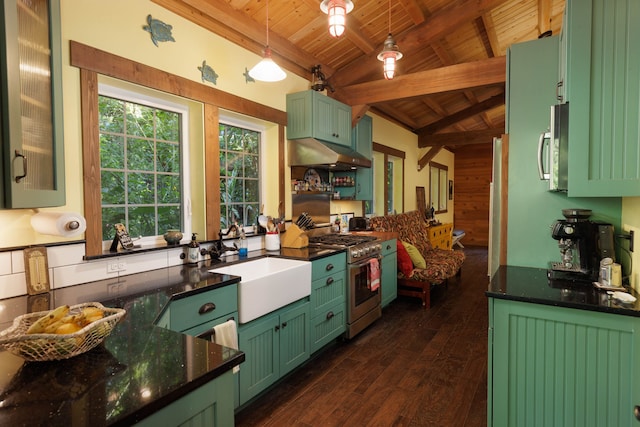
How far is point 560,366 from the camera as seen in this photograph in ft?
5.25

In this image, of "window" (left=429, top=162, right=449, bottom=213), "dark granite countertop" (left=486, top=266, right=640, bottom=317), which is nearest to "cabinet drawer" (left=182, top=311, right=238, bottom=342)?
"dark granite countertop" (left=486, top=266, right=640, bottom=317)

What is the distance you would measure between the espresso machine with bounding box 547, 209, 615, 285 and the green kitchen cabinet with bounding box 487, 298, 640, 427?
0.39 meters

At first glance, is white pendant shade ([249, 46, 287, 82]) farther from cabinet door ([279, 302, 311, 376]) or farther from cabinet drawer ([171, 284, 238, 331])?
cabinet door ([279, 302, 311, 376])

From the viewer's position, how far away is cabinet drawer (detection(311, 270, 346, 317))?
2.71m

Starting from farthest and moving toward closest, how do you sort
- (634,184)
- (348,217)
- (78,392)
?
(348,217)
(634,184)
(78,392)

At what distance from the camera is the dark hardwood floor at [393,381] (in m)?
2.11

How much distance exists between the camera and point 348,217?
15.6 ft

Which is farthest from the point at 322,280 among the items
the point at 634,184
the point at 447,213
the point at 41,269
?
the point at 447,213

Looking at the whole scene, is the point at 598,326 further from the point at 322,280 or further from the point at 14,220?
the point at 14,220

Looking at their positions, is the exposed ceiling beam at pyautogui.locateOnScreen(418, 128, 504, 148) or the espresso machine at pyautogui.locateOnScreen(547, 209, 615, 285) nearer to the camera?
the espresso machine at pyautogui.locateOnScreen(547, 209, 615, 285)

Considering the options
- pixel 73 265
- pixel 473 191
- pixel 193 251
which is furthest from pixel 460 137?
pixel 73 265

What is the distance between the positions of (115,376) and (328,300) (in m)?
2.10

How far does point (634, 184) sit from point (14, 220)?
2.80 meters

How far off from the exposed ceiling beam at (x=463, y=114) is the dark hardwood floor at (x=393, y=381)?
13.6 ft
